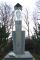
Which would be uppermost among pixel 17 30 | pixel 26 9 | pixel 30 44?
pixel 26 9

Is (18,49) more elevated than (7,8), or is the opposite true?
(7,8)

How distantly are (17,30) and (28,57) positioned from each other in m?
2.16

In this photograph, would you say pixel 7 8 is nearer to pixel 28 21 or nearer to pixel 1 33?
pixel 28 21

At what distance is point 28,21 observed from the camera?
1352 inches

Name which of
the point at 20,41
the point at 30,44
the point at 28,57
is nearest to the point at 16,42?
the point at 20,41

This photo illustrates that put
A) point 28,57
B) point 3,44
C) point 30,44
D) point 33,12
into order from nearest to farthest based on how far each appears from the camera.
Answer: point 28,57 → point 3,44 → point 30,44 → point 33,12

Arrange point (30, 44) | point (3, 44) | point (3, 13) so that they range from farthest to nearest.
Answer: point (3, 13) < point (30, 44) < point (3, 44)

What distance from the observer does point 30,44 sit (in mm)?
26812

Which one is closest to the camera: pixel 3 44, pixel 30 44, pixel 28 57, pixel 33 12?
pixel 28 57

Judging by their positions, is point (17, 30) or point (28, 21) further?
point (28, 21)

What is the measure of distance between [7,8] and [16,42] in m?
20.7

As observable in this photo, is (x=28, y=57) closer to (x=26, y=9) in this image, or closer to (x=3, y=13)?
(x=3, y=13)

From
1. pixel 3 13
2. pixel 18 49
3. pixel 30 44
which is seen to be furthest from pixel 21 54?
pixel 3 13

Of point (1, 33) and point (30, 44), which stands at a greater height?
point (1, 33)
